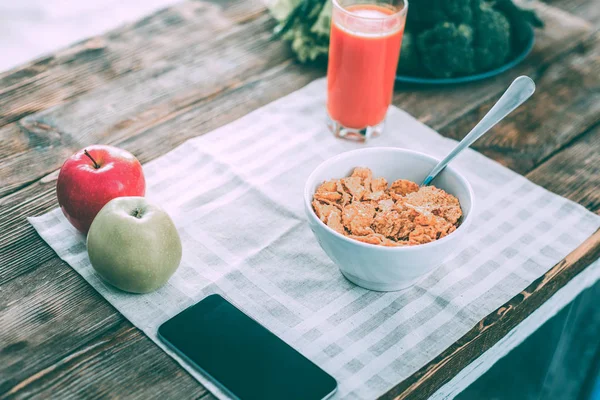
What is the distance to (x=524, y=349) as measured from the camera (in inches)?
47.6

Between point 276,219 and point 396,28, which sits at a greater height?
point 396,28

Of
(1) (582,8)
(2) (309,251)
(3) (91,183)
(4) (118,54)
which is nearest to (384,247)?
(2) (309,251)

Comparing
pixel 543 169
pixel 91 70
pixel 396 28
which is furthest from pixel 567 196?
pixel 91 70

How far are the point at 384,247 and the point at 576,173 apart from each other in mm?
501

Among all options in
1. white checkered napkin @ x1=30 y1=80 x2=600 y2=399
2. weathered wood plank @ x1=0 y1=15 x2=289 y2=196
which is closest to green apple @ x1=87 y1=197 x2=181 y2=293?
white checkered napkin @ x1=30 y1=80 x2=600 y2=399

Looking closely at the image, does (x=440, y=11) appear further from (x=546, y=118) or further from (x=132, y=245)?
(x=132, y=245)

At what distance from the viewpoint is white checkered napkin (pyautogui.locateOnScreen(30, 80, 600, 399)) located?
808mm

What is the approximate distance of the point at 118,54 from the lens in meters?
1.32

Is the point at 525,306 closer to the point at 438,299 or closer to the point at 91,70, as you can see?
the point at 438,299

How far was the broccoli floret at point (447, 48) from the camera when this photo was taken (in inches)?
47.4

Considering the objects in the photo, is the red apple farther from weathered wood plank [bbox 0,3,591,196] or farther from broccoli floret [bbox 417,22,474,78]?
broccoli floret [bbox 417,22,474,78]

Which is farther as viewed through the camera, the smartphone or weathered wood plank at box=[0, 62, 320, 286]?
weathered wood plank at box=[0, 62, 320, 286]

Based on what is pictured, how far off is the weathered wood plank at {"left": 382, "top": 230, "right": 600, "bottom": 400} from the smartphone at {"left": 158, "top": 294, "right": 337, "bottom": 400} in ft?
0.30

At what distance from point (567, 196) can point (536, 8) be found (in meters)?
0.66
